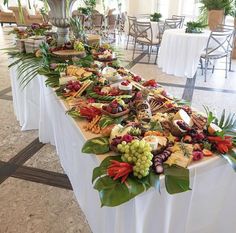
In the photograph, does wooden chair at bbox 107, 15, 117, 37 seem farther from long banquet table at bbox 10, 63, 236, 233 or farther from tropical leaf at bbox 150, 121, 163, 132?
tropical leaf at bbox 150, 121, 163, 132

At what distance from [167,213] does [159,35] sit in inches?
201

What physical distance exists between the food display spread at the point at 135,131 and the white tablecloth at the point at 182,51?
277 cm

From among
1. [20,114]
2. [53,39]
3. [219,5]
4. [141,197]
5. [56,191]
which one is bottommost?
[56,191]

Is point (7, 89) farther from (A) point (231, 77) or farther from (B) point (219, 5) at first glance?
(B) point (219, 5)

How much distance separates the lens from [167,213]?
1047 millimetres

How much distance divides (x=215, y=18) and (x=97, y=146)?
4988 mm

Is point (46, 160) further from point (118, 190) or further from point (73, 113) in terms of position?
point (118, 190)

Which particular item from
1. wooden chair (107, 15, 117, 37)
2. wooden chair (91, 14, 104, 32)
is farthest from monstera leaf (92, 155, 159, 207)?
wooden chair (107, 15, 117, 37)

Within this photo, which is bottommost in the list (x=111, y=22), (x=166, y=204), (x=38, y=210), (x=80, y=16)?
(x=38, y=210)

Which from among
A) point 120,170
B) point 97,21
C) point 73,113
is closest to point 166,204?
point 120,170

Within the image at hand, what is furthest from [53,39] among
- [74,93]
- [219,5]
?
[219,5]

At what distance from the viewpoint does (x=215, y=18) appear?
17.2 ft

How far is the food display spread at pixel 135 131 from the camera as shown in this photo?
934mm

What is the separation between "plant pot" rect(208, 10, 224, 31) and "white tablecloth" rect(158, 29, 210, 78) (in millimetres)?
954
